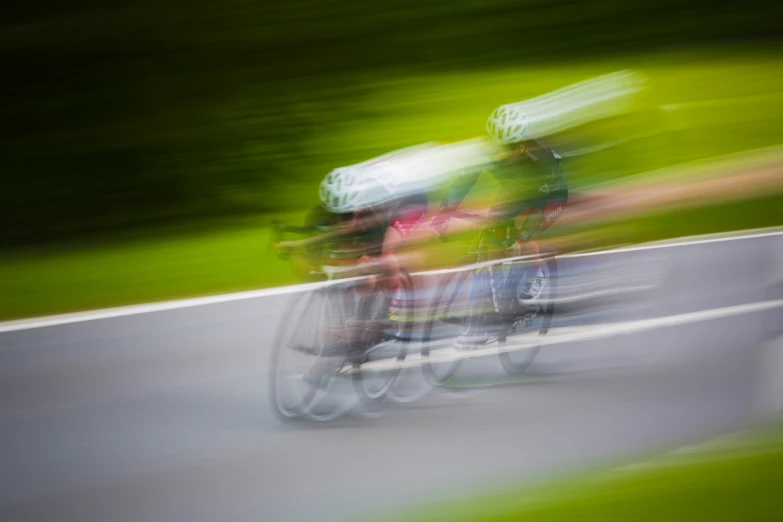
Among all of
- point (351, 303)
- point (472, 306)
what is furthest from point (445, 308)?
point (351, 303)

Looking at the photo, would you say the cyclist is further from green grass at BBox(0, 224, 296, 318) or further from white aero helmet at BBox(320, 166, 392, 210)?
green grass at BBox(0, 224, 296, 318)

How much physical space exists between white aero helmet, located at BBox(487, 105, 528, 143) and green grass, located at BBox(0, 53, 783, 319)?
72cm

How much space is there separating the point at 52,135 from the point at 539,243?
20.4 feet

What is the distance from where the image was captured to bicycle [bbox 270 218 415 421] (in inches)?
196

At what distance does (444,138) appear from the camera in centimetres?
1004

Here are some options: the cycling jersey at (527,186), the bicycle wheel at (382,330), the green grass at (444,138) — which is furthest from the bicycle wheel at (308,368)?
the green grass at (444,138)

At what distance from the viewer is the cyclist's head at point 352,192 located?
4859 millimetres

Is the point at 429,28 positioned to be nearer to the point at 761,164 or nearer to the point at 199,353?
the point at 761,164

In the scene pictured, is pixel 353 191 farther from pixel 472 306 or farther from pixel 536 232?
pixel 536 232

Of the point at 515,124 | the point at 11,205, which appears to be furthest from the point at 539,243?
the point at 11,205

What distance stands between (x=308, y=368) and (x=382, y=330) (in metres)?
0.53

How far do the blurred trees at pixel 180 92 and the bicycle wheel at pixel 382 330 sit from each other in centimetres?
443

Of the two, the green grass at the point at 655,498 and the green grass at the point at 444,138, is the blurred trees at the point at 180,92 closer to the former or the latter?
the green grass at the point at 444,138

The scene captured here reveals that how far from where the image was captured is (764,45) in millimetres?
13430
